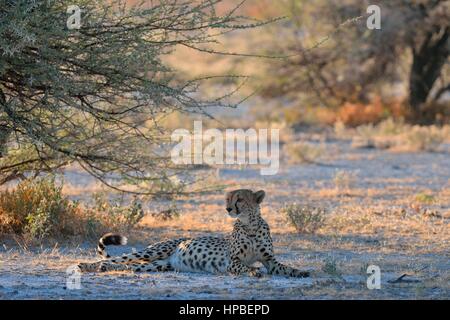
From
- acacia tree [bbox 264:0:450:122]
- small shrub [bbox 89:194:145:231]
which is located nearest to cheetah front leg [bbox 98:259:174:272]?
small shrub [bbox 89:194:145:231]

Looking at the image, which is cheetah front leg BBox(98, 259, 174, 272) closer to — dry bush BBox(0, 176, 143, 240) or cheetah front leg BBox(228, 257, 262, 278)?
cheetah front leg BBox(228, 257, 262, 278)

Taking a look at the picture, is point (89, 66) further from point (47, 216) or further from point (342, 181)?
point (342, 181)

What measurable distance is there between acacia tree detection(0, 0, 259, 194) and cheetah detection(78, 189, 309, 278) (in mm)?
1034

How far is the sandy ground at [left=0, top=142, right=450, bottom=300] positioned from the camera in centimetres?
722

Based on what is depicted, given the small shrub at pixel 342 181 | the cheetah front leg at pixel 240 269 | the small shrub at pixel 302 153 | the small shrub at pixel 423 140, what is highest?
the small shrub at pixel 423 140

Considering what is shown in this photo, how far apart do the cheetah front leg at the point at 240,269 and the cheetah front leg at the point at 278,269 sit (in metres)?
0.11

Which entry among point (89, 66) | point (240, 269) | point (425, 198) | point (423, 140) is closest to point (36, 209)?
point (89, 66)

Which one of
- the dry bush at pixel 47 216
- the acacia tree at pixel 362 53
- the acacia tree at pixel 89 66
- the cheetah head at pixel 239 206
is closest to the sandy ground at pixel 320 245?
the dry bush at pixel 47 216

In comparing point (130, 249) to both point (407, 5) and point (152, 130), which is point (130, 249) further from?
point (407, 5)

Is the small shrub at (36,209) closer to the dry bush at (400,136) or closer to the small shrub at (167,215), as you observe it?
the small shrub at (167,215)

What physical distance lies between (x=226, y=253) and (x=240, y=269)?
34 centimetres

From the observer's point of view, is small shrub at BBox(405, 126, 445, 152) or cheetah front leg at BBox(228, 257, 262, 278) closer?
cheetah front leg at BBox(228, 257, 262, 278)

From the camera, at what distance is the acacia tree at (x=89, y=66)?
8.31m
